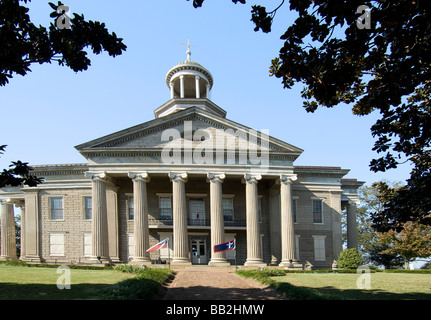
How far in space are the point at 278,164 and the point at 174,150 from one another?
9.10 metres

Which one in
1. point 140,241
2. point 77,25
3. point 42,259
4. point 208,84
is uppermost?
point 208,84

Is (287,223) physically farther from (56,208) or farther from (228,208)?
(56,208)

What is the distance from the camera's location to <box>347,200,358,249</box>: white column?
38344 mm

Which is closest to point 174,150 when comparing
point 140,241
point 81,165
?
point 140,241

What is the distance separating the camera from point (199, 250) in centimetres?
3575

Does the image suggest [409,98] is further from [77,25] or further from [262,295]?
[77,25]

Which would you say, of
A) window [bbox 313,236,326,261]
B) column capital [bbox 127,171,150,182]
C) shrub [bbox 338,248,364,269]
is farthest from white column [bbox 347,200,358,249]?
column capital [bbox 127,171,150,182]

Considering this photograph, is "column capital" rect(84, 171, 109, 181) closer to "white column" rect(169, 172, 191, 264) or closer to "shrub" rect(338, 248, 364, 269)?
"white column" rect(169, 172, 191, 264)

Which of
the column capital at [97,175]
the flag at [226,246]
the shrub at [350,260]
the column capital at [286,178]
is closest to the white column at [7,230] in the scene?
the column capital at [97,175]

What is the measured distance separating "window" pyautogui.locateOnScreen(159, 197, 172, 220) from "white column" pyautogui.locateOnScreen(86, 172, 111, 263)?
6.27m

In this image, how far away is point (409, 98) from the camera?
41.9ft

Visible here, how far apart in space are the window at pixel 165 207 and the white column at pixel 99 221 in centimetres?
627
